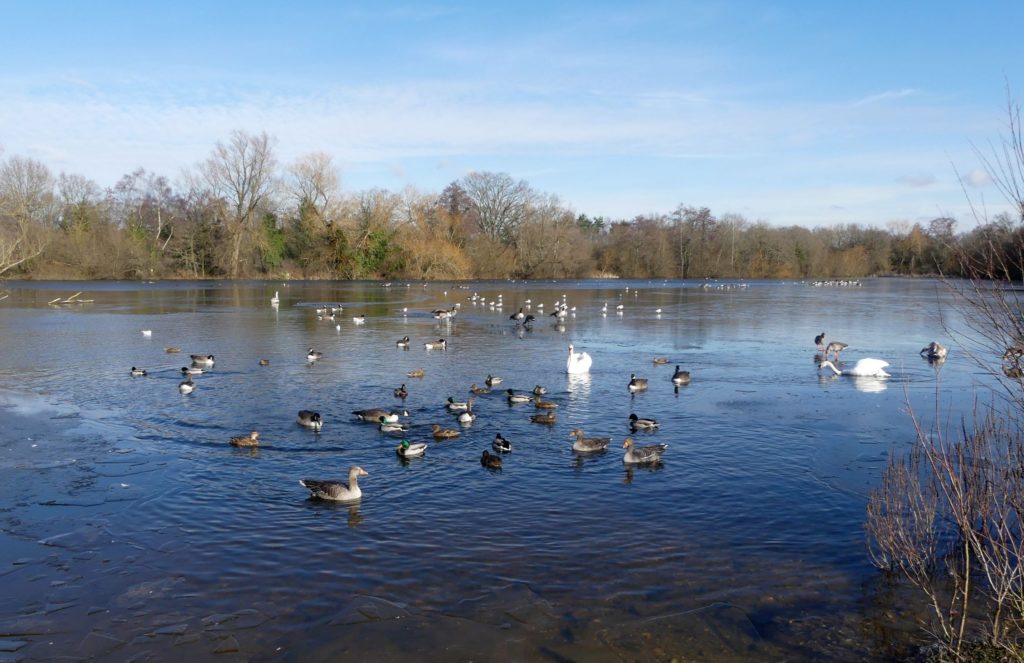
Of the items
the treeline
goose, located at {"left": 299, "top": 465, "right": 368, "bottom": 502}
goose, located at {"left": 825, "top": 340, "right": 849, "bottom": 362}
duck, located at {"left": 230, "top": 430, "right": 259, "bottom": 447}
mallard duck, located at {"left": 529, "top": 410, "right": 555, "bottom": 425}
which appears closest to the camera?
goose, located at {"left": 299, "top": 465, "right": 368, "bottom": 502}

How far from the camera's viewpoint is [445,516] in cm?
1005

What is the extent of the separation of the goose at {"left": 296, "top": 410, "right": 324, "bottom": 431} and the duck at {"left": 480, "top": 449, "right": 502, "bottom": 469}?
12.6 ft

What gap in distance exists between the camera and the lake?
23.4 ft

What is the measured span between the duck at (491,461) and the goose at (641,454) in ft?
6.91

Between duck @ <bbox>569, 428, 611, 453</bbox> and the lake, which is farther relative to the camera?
duck @ <bbox>569, 428, 611, 453</bbox>

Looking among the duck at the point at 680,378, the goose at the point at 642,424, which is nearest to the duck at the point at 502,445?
the goose at the point at 642,424

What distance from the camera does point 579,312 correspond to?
42.0 metres

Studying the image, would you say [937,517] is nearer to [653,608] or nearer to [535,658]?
[653,608]

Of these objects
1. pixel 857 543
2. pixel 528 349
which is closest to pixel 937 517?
pixel 857 543

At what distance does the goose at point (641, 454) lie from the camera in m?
12.2

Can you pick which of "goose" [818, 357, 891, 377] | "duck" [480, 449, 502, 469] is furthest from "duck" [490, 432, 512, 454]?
"goose" [818, 357, 891, 377]

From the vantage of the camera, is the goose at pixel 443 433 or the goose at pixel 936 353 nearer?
the goose at pixel 443 433

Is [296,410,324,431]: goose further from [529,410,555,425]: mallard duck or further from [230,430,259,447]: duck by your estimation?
[529,410,555,425]: mallard duck

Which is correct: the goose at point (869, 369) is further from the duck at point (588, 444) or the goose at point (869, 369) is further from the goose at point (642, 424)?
the duck at point (588, 444)
